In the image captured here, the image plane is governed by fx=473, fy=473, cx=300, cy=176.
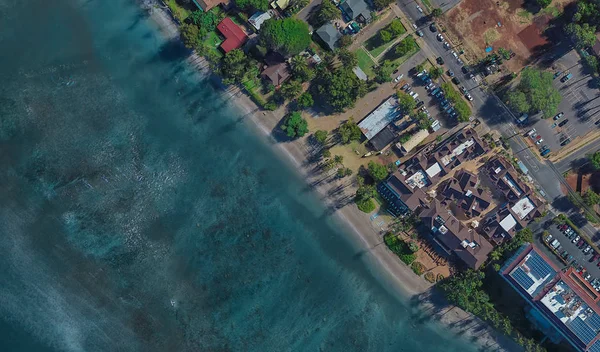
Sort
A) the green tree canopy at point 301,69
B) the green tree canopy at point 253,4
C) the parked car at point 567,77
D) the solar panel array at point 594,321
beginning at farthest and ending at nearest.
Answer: the parked car at point 567,77
the green tree canopy at point 253,4
the green tree canopy at point 301,69
the solar panel array at point 594,321

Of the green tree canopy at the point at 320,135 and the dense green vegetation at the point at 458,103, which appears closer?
the green tree canopy at the point at 320,135

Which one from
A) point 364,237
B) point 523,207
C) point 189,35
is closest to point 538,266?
point 523,207

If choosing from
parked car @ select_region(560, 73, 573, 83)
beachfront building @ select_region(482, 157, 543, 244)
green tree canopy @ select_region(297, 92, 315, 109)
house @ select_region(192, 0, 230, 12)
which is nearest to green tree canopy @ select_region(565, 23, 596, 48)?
parked car @ select_region(560, 73, 573, 83)

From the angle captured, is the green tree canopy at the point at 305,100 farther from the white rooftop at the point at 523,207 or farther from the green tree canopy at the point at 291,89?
the white rooftop at the point at 523,207

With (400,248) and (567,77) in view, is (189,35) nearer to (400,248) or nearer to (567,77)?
(400,248)

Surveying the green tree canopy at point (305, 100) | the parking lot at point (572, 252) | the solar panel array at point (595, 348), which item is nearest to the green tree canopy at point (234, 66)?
the green tree canopy at point (305, 100)

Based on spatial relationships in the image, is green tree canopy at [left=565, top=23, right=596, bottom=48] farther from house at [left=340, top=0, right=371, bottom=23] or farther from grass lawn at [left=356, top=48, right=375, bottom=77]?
house at [left=340, top=0, right=371, bottom=23]
